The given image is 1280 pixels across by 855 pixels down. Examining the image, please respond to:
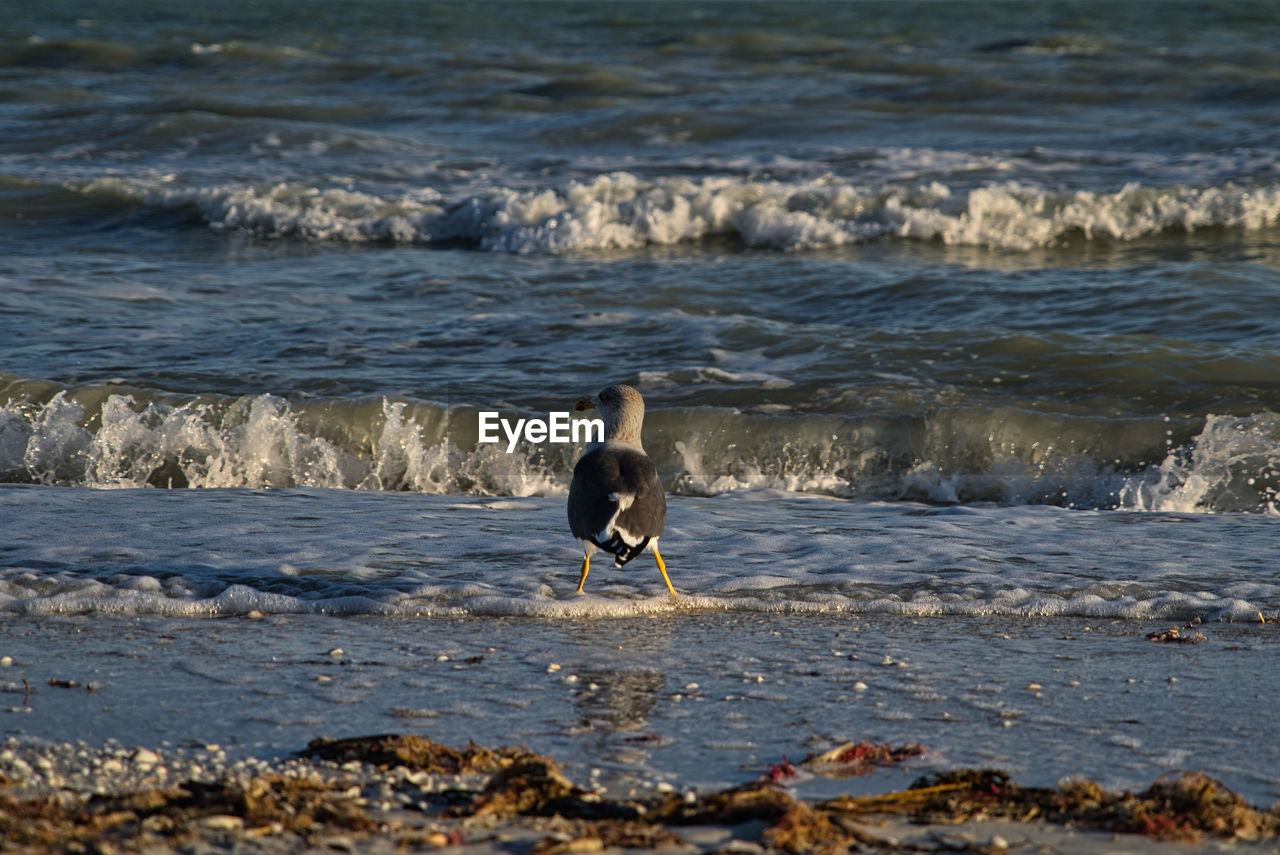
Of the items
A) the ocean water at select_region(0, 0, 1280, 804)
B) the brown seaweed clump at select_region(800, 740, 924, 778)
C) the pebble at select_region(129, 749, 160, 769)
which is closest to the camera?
the pebble at select_region(129, 749, 160, 769)

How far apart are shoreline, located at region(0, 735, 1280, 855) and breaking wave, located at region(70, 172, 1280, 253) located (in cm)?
1006

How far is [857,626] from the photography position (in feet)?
15.1

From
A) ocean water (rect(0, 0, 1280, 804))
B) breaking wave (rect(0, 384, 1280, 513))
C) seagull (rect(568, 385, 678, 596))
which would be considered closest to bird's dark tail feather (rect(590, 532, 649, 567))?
seagull (rect(568, 385, 678, 596))

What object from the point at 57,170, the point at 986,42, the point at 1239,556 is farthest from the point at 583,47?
the point at 1239,556

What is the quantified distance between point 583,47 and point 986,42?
942 centimetres

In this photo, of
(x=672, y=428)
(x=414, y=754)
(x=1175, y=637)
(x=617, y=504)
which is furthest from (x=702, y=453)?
(x=414, y=754)

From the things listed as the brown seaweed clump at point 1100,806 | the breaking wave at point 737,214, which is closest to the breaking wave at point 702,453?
the brown seaweed clump at point 1100,806

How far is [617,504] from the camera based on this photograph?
4.47 m

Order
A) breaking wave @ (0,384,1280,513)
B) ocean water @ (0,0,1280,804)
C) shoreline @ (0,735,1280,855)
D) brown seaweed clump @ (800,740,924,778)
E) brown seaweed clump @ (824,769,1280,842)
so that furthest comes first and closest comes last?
breaking wave @ (0,384,1280,513) < ocean water @ (0,0,1280,804) < brown seaweed clump @ (800,740,924,778) < brown seaweed clump @ (824,769,1280,842) < shoreline @ (0,735,1280,855)

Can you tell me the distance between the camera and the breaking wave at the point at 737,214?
12.9m

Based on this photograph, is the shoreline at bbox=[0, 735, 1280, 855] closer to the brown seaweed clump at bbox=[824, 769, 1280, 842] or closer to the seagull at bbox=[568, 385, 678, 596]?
the brown seaweed clump at bbox=[824, 769, 1280, 842]

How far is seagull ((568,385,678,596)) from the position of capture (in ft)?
14.7

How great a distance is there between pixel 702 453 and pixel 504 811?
454 cm

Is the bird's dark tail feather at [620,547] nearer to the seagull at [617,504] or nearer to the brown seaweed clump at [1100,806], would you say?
the seagull at [617,504]
